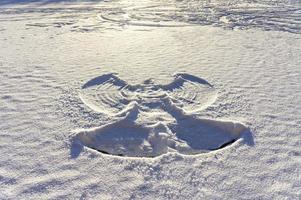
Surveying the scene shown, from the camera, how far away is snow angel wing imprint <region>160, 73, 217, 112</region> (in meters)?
3.85

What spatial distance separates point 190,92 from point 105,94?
1061 mm

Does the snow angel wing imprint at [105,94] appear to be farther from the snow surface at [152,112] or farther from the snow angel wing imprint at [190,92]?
the snow angel wing imprint at [190,92]

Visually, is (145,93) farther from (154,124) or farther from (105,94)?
(154,124)

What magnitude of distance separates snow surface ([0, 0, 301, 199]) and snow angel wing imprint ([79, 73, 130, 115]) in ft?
0.05

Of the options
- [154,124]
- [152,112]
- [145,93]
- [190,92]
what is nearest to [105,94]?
[145,93]

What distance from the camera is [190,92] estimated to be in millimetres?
4137

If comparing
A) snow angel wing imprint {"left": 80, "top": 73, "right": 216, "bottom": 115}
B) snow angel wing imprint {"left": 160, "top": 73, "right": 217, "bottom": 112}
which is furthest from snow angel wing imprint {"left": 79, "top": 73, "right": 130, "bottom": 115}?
snow angel wing imprint {"left": 160, "top": 73, "right": 217, "bottom": 112}

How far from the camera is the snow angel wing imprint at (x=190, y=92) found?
385cm

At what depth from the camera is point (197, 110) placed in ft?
12.2

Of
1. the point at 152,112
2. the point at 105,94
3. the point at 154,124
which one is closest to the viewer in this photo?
the point at 154,124

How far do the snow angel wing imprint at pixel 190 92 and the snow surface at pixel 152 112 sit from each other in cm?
1

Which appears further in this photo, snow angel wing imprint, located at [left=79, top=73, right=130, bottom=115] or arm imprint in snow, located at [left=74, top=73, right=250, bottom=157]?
snow angel wing imprint, located at [left=79, top=73, right=130, bottom=115]

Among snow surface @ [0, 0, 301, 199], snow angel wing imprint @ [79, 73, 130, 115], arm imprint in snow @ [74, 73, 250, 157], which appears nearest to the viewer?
snow surface @ [0, 0, 301, 199]

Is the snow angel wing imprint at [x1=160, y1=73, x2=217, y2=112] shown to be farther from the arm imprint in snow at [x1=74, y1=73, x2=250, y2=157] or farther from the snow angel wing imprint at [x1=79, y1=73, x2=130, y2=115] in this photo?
the snow angel wing imprint at [x1=79, y1=73, x2=130, y2=115]
